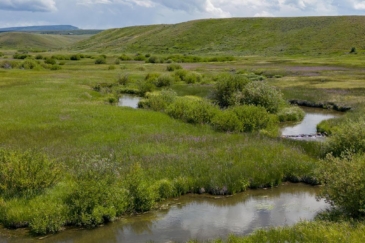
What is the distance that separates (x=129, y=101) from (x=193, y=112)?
16223 mm

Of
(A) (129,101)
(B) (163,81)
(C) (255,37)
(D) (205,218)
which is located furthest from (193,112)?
(C) (255,37)

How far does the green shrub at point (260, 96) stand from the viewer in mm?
32719

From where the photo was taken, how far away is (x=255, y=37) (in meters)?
146

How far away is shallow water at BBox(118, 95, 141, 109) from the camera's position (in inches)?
1570

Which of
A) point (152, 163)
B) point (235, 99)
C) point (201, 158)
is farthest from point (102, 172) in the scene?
point (235, 99)

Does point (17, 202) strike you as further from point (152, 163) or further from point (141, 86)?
point (141, 86)

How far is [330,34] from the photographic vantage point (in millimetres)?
131125

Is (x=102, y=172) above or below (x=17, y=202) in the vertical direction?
above

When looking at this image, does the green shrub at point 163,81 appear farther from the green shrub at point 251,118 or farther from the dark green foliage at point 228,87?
the green shrub at point 251,118

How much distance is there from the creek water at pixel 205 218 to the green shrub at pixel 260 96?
16.3 m

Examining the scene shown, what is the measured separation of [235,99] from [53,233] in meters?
23.3

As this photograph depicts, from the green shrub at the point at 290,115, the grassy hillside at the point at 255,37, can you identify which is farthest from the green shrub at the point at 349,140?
the grassy hillside at the point at 255,37

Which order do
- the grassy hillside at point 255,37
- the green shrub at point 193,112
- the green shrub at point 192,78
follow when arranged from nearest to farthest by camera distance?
the green shrub at point 193,112 < the green shrub at point 192,78 < the grassy hillside at point 255,37

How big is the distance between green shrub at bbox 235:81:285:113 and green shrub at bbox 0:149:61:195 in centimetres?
2083
